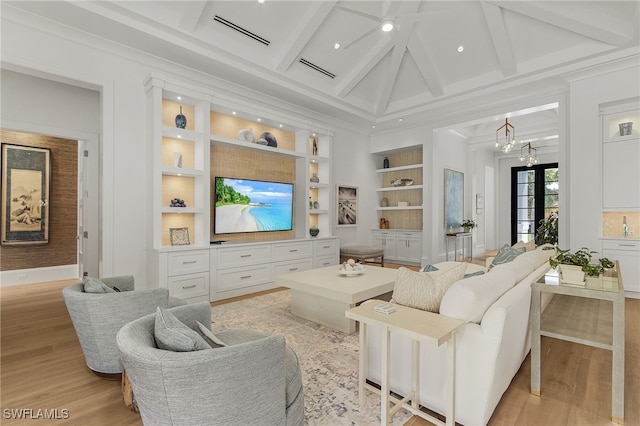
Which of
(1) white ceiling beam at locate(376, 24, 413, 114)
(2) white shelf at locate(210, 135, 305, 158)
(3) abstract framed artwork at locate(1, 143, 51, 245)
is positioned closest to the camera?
(2) white shelf at locate(210, 135, 305, 158)

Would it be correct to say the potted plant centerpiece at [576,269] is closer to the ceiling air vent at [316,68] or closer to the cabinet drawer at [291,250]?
the cabinet drawer at [291,250]

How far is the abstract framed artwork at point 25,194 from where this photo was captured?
17.6 ft

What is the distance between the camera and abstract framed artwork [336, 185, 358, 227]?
23.0ft

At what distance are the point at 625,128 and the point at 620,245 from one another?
5.73 feet

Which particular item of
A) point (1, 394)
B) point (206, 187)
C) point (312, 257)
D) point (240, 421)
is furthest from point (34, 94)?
point (240, 421)

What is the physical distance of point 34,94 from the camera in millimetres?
4430

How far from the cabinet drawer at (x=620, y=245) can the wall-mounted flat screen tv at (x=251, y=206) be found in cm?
501

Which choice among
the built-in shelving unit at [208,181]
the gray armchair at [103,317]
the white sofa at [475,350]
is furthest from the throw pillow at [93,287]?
the white sofa at [475,350]

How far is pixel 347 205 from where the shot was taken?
721cm

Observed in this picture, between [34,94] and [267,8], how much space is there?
142 inches

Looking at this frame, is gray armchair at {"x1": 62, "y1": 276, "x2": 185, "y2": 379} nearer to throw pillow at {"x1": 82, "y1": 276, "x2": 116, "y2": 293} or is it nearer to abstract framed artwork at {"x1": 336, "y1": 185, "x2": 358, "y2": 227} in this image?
throw pillow at {"x1": 82, "y1": 276, "x2": 116, "y2": 293}

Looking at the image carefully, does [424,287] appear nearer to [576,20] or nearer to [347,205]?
[576,20]

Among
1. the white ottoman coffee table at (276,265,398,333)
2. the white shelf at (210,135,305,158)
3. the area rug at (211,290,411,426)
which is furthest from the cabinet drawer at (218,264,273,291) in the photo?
the white shelf at (210,135,305,158)

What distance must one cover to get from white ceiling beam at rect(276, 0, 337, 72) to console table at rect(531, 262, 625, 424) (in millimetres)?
4064
